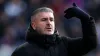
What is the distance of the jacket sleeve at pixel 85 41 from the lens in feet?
18.2

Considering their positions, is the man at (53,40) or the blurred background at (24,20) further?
the blurred background at (24,20)

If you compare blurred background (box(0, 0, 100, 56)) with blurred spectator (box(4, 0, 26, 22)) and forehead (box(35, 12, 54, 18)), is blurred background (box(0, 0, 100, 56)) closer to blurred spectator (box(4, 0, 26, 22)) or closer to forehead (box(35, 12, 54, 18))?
blurred spectator (box(4, 0, 26, 22))

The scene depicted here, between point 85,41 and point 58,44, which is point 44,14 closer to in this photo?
point 58,44

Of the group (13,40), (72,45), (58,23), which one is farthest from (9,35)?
(72,45)

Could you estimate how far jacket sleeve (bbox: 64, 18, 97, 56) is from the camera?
5539 mm

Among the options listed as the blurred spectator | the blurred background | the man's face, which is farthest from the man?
the blurred spectator

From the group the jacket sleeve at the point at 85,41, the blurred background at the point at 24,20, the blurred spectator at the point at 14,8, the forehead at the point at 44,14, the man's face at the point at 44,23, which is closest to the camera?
the jacket sleeve at the point at 85,41

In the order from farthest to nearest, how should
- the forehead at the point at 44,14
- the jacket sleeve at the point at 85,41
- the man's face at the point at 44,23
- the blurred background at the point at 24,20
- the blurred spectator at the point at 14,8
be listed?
the blurred spectator at the point at 14,8 < the blurred background at the point at 24,20 < the forehead at the point at 44,14 < the man's face at the point at 44,23 < the jacket sleeve at the point at 85,41

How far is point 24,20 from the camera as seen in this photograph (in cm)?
1115

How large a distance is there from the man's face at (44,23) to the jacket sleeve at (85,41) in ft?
0.93

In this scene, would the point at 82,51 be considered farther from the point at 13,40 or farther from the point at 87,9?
the point at 87,9

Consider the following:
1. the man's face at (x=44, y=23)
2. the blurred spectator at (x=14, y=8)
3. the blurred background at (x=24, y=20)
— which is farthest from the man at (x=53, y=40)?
the blurred spectator at (x=14, y=8)

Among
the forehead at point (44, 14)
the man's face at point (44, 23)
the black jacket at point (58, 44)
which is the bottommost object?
the black jacket at point (58, 44)

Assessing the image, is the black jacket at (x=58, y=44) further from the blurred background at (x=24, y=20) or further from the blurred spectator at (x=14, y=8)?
the blurred spectator at (x=14, y=8)
